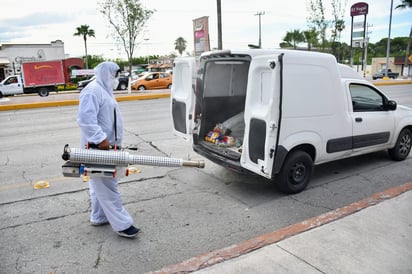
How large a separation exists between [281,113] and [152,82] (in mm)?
23660

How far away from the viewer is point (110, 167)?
10.9 feet

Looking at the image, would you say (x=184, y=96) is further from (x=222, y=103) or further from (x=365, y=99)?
(x=365, y=99)

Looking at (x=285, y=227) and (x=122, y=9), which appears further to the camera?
(x=122, y=9)

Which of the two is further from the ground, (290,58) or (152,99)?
(290,58)

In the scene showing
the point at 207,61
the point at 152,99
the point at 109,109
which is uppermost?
the point at 207,61

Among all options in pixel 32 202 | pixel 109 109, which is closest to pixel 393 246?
pixel 109 109

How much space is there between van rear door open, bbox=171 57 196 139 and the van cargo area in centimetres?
21

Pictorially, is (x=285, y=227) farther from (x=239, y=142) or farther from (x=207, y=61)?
(x=207, y=61)

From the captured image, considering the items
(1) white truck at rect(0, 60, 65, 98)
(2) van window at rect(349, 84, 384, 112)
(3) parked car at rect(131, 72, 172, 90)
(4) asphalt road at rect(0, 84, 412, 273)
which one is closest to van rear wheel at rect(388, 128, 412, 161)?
(4) asphalt road at rect(0, 84, 412, 273)

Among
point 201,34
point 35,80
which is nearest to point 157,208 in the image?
point 201,34

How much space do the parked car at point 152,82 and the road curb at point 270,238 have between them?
77.4 feet

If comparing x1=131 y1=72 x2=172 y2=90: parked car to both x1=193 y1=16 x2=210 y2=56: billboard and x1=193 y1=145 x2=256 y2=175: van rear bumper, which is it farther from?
x1=193 y1=145 x2=256 y2=175: van rear bumper

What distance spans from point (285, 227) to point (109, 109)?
2.26 meters

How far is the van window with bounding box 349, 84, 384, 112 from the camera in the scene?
5.56 m
